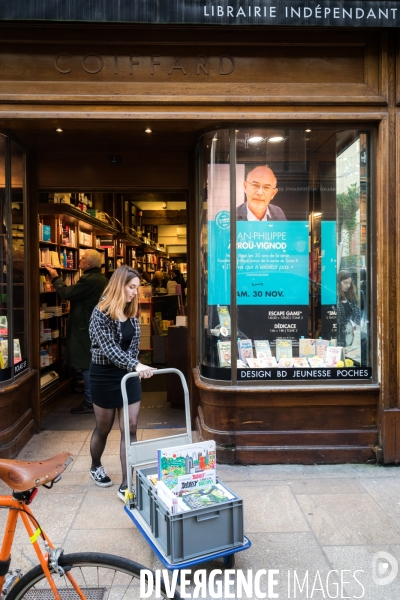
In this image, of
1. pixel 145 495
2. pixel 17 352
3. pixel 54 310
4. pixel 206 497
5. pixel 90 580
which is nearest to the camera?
pixel 90 580

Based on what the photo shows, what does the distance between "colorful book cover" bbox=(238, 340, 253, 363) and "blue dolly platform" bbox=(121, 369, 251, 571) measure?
161 cm

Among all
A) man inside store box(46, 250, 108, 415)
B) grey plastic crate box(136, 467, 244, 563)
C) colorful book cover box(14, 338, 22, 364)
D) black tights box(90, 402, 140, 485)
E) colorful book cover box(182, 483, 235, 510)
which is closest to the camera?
grey plastic crate box(136, 467, 244, 563)

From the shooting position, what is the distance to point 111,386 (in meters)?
4.34

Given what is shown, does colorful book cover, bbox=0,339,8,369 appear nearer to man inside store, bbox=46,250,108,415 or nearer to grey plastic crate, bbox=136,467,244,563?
man inside store, bbox=46,250,108,415

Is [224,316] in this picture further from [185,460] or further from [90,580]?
[90,580]

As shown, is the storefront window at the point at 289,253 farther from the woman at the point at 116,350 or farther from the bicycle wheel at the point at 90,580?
the bicycle wheel at the point at 90,580

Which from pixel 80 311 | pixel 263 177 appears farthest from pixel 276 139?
pixel 80 311

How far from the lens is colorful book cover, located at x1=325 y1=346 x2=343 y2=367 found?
5414 millimetres

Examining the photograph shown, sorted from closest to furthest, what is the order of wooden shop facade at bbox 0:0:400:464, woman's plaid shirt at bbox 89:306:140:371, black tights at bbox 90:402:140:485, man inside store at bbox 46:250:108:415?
woman's plaid shirt at bbox 89:306:140:371 → black tights at bbox 90:402:140:485 → wooden shop facade at bbox 0:0:400:464 → man inside store at bbox 46:250:108:415

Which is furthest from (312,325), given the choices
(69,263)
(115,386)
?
(69,263)

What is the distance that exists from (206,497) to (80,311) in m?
4.42

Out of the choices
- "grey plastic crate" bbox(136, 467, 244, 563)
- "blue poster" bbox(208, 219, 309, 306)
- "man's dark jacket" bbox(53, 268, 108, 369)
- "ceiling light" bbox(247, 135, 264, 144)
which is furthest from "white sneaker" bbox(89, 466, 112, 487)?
"ceiling light" bbox(247, 135, 264, 144)

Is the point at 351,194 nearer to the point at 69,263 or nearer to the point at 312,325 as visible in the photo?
the point at 312,325

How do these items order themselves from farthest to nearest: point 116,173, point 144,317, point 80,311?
point 144,317, point 80,311, point 116,173
